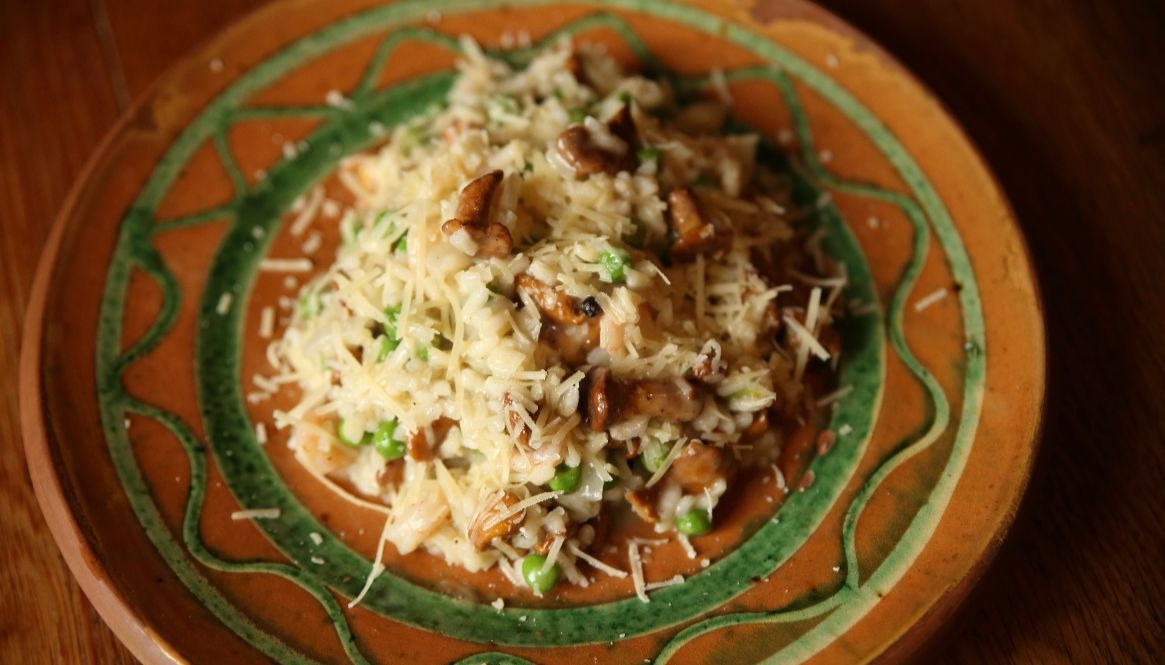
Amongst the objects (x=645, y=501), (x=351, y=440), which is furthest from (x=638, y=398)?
(x=351, y=440)

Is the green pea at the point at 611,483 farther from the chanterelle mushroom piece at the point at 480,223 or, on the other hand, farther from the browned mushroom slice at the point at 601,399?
the chanterelle mushroom piece at the point at 480,223

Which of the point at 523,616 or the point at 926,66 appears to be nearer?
the point at 523,616

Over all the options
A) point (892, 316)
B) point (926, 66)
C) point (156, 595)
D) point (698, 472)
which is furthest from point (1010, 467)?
point (156, 595)

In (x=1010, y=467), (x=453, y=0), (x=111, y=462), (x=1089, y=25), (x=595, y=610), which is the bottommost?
(x=1010, y=467)

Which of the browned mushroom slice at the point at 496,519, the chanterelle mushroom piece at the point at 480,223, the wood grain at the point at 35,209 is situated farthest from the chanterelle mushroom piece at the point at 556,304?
the wood grain at the point at 35,209

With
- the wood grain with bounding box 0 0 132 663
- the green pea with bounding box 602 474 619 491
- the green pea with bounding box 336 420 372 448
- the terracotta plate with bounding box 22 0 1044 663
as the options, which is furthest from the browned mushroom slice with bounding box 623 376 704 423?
the wood grain with bounding box 0 0 132 663

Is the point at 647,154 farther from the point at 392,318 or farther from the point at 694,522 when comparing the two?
the point at 694,522

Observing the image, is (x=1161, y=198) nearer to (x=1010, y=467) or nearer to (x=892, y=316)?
(x=892, y=316)

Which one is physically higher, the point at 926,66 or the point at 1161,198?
the point at 926,66

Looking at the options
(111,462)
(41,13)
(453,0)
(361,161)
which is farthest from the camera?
(41,13)
